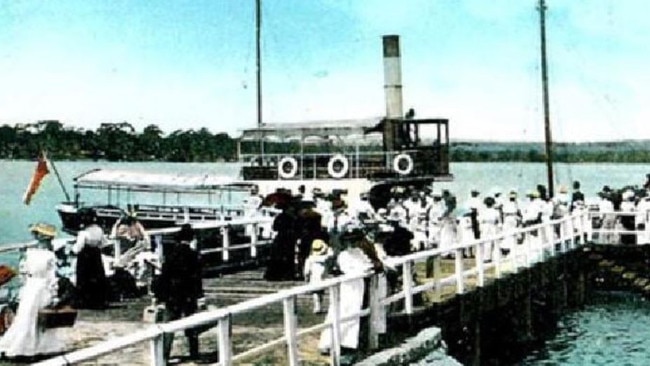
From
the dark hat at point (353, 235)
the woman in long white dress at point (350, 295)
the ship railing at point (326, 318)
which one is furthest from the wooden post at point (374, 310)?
the dark hat at point (353, 235)

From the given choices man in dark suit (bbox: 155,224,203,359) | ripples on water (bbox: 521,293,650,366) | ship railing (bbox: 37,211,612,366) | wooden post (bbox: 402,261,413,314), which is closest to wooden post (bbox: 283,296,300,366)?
ship railing (bbox: 37,211,612,366)

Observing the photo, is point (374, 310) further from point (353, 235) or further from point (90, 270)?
point (90, 270)

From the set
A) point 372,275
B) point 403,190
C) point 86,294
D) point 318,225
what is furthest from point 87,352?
point 403,190

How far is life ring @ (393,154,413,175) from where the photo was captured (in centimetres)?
3831

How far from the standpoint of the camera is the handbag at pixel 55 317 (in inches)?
428

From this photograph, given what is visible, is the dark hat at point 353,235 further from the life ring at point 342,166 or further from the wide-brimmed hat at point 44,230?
the life ring at point 342,166

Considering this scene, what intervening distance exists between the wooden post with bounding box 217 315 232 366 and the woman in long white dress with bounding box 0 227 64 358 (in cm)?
301

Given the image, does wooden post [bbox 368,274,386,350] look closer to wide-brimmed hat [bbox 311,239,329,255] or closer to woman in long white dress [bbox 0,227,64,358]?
wide-brimmed hat [bbox 311,239,329,255]

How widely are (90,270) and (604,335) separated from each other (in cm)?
1336

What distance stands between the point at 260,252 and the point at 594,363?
7.28 m

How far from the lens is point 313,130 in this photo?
39.3 m

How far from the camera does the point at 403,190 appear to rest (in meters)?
37.2

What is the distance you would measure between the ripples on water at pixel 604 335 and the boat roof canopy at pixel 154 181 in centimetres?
2200

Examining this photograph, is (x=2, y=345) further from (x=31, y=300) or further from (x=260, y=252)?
(x=260, y=252)
